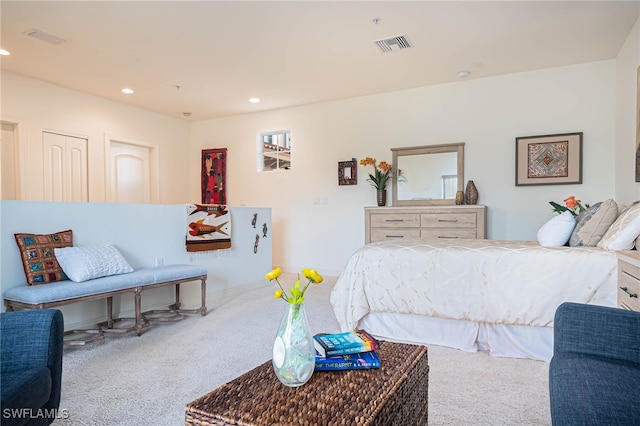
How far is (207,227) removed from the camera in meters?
3.98

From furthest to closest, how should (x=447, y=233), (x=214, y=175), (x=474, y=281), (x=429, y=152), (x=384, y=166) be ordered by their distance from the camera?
(x=214, y=175), (x=384, y=166), (x=429, y=152), (x=447, y=233), (x=474, y=281)

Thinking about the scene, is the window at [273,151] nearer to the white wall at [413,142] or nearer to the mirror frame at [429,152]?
the white wall at [413,142]

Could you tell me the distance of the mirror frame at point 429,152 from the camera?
4.82m

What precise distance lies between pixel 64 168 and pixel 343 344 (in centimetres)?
527

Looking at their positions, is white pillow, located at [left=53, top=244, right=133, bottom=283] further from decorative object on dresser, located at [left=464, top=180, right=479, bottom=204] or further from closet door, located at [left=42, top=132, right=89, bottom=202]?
decorative object on dresser, located at [left=464, top=180, right=479, bottom=204]

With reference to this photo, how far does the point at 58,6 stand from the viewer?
120 inches

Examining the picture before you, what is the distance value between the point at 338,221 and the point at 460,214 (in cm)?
185

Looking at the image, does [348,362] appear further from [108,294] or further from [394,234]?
[394,234]

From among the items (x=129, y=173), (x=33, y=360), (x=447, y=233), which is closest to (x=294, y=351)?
(x=33, y=360)

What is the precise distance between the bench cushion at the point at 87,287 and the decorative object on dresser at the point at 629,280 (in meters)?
3.01

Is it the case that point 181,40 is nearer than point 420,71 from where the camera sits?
Yes

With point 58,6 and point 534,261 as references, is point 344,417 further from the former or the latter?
point 58,6

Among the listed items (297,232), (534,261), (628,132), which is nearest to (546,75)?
(628,132)

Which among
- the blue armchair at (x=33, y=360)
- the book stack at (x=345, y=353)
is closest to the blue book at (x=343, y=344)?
the book stack at (x=345, y=353)
